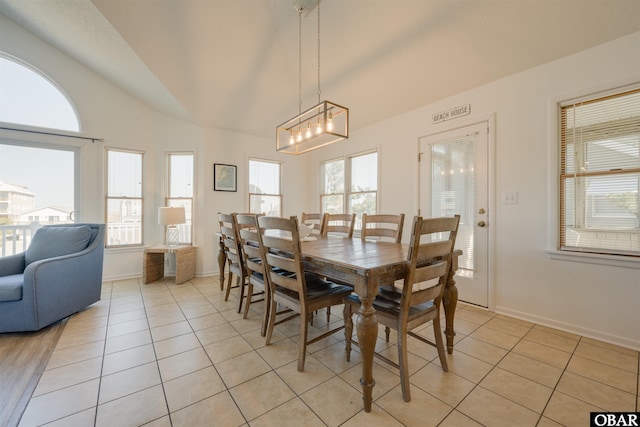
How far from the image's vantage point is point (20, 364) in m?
1.77

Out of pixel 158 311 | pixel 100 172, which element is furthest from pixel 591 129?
pixel 100 172

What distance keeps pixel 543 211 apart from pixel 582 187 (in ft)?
1.11

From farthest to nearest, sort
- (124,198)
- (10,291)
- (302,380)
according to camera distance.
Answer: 1. (124,198)
2. (10,291)
3. (302,380)

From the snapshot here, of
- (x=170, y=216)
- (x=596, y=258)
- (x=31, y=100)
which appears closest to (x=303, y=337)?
(x=596, y=258)

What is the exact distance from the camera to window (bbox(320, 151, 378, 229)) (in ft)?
13.5

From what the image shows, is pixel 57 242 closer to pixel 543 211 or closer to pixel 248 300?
pixel 248 300

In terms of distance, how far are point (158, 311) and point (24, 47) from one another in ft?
12.8

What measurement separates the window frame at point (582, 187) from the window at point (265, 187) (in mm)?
4046

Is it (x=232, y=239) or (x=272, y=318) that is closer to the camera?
(x=272, y=318)

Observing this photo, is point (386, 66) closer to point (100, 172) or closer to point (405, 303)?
point (405, 303)

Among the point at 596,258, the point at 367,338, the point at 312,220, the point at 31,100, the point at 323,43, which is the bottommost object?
the point at 367,338

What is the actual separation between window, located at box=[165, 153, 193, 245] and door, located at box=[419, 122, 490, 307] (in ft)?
12.3

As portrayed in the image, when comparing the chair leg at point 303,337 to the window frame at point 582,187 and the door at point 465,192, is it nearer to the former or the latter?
the door at point 465,192

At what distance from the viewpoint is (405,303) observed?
142cm
